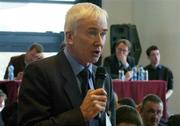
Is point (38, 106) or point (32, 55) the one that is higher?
point (38, 106)

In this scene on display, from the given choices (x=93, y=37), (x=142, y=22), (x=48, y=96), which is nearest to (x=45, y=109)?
(x=48, y=96)

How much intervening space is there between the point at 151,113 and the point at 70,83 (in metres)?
2.79

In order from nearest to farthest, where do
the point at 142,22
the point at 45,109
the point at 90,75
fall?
the point at 45,109, the point at 90,75, the point at 142,22

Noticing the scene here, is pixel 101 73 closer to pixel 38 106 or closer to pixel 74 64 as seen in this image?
pixel 74 64

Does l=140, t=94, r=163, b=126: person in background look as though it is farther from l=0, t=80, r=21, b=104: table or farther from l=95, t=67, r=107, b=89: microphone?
l=95, t=67, r=107, b=89: microphone

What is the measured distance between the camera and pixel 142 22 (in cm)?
1077

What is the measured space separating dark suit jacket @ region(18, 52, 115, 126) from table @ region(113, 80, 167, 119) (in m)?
4.89

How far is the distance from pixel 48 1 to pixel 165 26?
2.64 metres

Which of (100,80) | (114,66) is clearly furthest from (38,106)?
(114,66)

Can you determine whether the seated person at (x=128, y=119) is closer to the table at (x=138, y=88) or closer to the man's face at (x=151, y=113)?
the man's face at (x=151, y=113)

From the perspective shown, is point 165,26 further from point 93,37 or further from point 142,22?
point 93,37

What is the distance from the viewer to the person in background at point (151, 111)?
454 cm

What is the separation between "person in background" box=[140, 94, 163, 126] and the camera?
4539mm

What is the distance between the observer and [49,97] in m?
1.84
